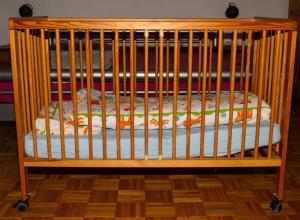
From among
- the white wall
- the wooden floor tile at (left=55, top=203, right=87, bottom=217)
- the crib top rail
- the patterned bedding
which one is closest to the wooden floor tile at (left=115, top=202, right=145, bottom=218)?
the wooden floor tile at (left=55, top=203, right=87, bottom=217)

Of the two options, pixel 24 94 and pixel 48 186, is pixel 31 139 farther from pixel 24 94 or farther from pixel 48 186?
pixel 48 186

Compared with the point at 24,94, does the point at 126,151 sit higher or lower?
lower

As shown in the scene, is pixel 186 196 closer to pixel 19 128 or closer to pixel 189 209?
pixel 189 209

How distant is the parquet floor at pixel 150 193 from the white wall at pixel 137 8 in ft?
6.77

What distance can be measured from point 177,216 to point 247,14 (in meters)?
2.90

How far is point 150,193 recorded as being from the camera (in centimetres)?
216

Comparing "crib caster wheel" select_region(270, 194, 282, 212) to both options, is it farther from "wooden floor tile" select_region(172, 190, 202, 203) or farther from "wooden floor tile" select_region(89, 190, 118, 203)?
"wooden floor tile" select_region(89, 190, 118, 203)

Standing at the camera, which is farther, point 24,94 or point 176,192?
point 176,192

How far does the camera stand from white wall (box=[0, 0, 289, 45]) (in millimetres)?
4191

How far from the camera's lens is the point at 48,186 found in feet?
7.37

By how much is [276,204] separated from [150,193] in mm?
629

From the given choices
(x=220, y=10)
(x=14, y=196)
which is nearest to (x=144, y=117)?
(x=14, y=196)

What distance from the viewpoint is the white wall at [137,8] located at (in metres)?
4.19

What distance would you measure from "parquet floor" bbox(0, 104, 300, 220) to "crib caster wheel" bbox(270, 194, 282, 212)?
3cm
